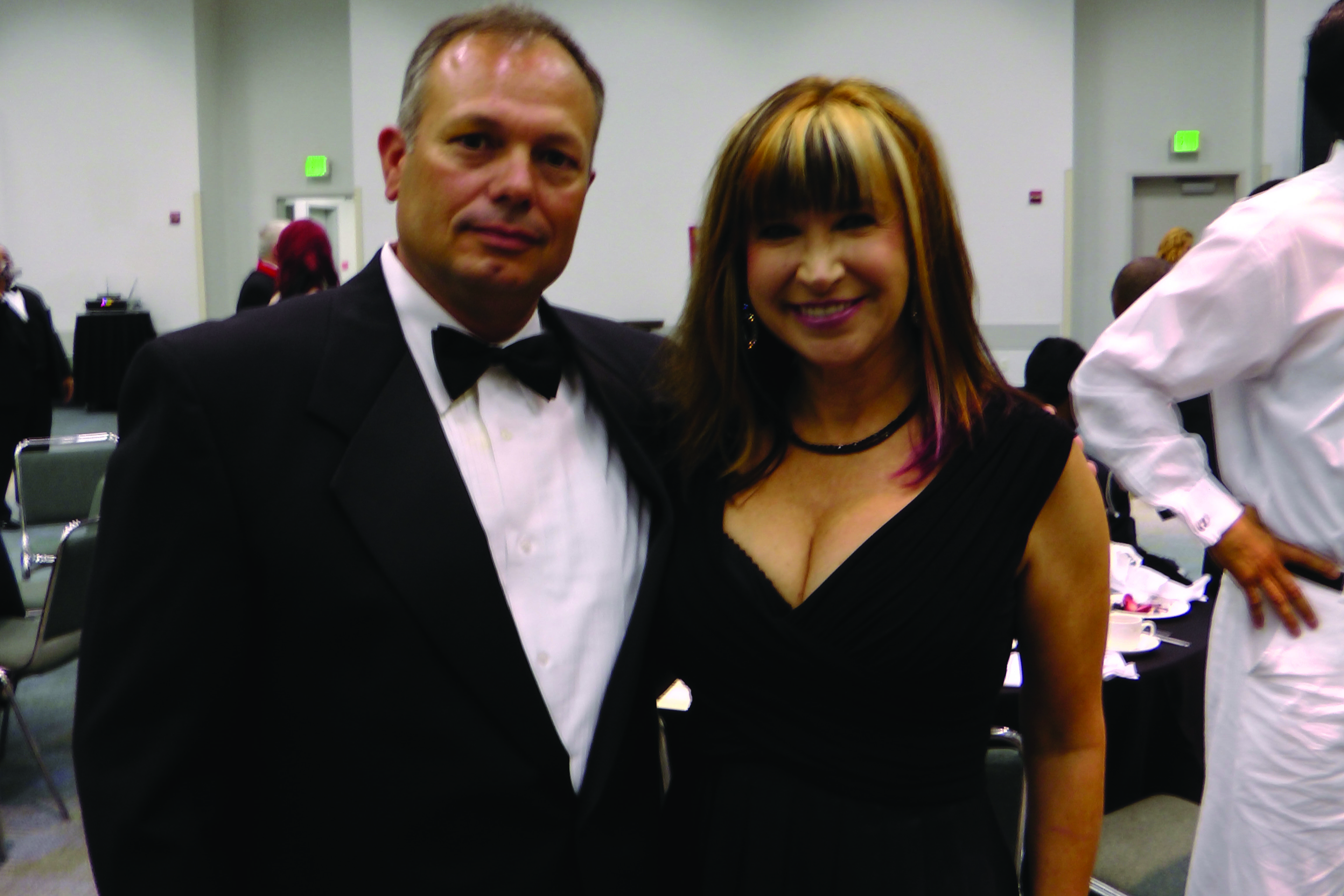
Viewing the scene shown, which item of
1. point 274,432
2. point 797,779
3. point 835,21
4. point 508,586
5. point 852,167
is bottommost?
point 797,779

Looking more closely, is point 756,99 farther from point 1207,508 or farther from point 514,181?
point 514,181

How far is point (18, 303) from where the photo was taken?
6.92 meters

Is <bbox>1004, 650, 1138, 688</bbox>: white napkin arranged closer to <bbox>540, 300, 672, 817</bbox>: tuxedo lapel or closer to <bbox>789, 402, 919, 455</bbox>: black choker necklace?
<bbox>789, 402, 919, 455</bbox>: black choker necklace

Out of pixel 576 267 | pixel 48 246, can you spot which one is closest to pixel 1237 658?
pixel 576 267

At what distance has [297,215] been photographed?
1075 cm

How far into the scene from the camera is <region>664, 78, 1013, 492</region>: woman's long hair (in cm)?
129

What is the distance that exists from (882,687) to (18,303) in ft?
23.9

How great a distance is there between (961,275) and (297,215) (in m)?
10.4

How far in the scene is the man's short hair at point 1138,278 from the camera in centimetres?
416

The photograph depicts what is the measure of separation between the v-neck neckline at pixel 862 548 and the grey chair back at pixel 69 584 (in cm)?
251

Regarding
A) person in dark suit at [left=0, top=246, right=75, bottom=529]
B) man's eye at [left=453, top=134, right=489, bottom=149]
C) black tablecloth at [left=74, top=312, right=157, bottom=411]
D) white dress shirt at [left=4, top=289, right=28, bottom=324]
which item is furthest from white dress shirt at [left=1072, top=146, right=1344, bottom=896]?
black tablecloth at [left=74, top=312, right=157, bottom=411]

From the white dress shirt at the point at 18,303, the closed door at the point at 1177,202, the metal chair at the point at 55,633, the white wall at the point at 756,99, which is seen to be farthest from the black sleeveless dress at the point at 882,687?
the closed door at the point at 1177,202

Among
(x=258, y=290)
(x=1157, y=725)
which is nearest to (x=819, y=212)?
(x=1157, y=725)

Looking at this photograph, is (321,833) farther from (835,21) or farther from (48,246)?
(48,246)
